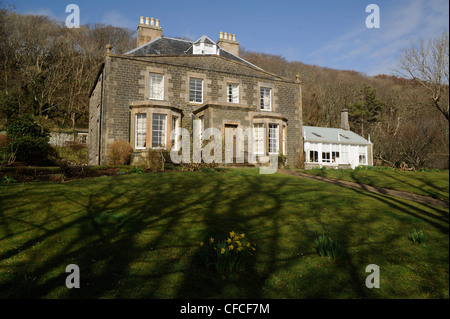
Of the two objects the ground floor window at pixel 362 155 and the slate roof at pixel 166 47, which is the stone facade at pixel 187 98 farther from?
the ground floor window at pixel 362 155

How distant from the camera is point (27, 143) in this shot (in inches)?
605

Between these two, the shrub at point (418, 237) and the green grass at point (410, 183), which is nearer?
the shrub at point (418, 237)

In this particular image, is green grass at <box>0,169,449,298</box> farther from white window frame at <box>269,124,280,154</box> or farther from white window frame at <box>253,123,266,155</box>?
white window frame at <box>269,124,280,154</box>

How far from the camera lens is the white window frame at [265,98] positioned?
23328 millimetres

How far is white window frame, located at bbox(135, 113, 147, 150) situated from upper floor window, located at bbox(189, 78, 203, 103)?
12.9 ft

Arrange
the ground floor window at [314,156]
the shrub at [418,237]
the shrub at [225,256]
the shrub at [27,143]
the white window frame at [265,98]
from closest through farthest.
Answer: the shrub at [225,256]
the shrub at [418,237]
the shrub at [27,143]
the white window frame at [265,98]
the ground floor window at [314,156]

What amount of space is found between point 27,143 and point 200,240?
45.4 feet

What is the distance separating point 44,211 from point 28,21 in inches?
1686

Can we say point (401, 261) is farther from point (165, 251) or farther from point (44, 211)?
point (44, 211)

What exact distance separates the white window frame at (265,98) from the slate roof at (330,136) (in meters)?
6.43

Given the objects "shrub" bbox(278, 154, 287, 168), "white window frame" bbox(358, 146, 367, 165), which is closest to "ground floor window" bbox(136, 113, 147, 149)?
"shrub" bbox(278, 154, 287, 168)

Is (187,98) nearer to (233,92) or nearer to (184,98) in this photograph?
(184,98)

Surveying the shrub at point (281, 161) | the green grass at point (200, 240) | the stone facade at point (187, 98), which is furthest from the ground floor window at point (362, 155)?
the green grass at point (200, 240)

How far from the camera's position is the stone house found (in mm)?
18812
